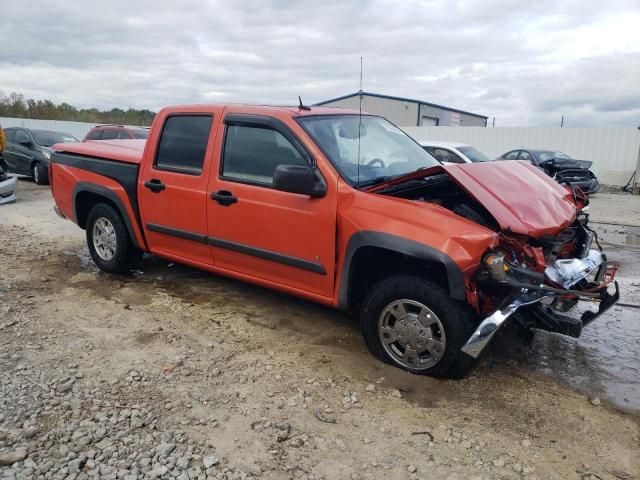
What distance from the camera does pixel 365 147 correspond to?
4344mm

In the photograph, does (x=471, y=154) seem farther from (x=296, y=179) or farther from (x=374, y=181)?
(x=296, y=179)

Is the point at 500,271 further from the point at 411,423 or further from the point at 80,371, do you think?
the point at 80,371

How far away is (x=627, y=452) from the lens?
2875 millimetres

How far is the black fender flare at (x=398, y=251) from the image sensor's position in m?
3.27

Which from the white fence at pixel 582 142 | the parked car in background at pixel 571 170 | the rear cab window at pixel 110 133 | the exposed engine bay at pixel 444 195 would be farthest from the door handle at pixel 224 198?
the white fence at pixel 582 142

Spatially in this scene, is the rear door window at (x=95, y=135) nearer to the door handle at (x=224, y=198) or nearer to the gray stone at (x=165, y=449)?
the door handle at (x=224, y=198)

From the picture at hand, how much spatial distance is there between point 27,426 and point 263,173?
7.77 ft

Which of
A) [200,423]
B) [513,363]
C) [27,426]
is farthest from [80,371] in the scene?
[513,363]

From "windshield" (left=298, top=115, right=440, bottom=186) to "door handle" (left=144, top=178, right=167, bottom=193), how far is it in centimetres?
159

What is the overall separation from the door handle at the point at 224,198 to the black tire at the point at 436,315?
141 centimetres

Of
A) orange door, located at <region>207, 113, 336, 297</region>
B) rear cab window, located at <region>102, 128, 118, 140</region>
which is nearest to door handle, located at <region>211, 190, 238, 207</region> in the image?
orange door, located at <region>207, 113, 336, 297</region>

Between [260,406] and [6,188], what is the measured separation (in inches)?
367

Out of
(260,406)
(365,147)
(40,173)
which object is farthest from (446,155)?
(40,173)

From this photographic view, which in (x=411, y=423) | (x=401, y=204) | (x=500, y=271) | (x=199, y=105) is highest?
(x=199, y=105)
